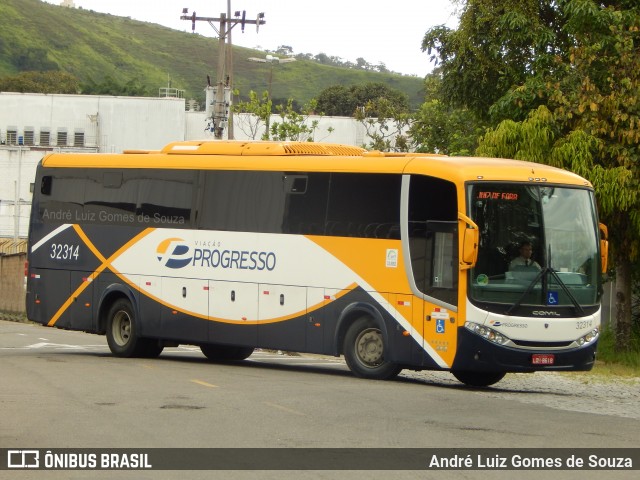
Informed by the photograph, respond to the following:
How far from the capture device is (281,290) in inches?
826

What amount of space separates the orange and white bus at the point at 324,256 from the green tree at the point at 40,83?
115m

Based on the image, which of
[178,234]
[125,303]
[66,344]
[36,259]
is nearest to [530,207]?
[178,234]

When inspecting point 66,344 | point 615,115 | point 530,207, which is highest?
point 615,115

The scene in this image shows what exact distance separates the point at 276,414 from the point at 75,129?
253 ft

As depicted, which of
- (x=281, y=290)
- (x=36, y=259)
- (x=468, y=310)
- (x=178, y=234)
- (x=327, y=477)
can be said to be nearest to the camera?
(x=327, y=477)

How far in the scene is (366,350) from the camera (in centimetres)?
1983

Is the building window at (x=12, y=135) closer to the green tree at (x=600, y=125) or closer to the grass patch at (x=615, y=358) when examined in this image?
the grass patch at (x=615, y=358)

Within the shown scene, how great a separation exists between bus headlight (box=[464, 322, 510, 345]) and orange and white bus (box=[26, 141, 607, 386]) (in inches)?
0.8

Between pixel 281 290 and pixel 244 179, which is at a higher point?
pixel 244 179

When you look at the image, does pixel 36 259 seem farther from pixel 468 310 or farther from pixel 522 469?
pixel 522 469

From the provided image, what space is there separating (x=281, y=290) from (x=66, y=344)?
1158 cm

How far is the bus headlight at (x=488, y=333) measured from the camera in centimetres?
1819

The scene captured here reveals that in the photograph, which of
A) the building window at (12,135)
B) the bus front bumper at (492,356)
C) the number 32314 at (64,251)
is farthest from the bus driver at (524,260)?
the building window at (12,135)

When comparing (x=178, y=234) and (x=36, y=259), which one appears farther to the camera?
(x=36, y=259)
